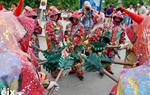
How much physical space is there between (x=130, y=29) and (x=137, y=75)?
182 centimetres

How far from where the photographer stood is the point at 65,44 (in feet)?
25.5

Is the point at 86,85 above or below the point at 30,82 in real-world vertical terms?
below

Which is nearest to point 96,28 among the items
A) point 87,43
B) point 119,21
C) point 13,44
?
point 119,21

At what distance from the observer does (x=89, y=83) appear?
791 cm

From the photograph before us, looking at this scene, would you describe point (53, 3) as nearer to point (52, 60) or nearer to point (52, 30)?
point (52, 30)

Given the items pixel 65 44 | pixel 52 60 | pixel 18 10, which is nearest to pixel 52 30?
pixel 65 44

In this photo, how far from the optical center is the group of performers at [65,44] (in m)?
3.09

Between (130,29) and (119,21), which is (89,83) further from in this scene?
(130,29)

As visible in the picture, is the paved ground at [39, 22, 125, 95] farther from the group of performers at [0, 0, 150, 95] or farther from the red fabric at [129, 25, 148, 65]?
the red fabric at [129, 25, 148, 65]

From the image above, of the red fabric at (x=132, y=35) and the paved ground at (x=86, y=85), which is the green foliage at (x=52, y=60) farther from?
the red fabric at (x=132, y=35)

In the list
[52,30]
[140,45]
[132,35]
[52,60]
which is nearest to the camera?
[140,45]

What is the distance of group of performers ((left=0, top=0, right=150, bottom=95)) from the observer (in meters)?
3.09

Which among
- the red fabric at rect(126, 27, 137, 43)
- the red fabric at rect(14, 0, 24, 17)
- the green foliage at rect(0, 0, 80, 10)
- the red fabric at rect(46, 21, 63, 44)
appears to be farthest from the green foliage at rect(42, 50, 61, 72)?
the green foliage at rect(0, 0, 80, 10)

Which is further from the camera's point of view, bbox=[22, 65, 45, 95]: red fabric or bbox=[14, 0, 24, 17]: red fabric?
bbox=[14, 0, 24, 17]: red fabric
